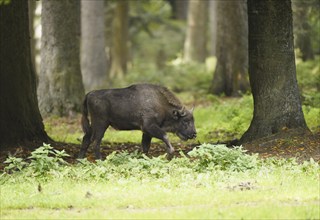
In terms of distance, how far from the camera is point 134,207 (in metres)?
10.4

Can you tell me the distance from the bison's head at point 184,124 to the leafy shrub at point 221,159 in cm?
316

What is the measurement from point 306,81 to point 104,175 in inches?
662

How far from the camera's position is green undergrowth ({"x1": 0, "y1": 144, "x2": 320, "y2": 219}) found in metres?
10.0

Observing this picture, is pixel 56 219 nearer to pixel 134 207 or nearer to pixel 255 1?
pixel 134 207

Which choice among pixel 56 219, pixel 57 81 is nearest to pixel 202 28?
pixel 57 81

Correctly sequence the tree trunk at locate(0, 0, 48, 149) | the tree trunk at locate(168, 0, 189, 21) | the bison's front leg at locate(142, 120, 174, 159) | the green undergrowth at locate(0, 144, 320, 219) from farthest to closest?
the tree trunk at locate(168, 0, 189, 21) → the tree trunk at locate(0, 0, 48, 149) → the bison's front leg at locate(142, 120, 174, 159) → the green undergrowth at locate(0, 144, 320, 219)

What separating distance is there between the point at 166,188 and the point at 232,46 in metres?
17.3

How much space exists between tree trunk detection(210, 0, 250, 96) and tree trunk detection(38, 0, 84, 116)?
6067 mm

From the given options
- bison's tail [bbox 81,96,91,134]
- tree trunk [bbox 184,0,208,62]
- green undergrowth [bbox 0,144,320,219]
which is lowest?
green undergrowth [bbox 0,144,320,219]

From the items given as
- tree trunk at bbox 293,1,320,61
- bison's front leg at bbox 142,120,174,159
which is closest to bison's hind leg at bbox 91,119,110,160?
bison's front leg at bbox 142,120,174,159

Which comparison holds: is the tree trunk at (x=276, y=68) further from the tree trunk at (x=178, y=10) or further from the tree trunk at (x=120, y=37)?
the tree trunk at (x=178, y=10)

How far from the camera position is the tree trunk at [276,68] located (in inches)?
623

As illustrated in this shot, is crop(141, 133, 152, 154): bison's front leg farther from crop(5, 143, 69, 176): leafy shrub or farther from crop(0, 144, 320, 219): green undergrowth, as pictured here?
crop(5, 143, 69, 176): leafy shrub

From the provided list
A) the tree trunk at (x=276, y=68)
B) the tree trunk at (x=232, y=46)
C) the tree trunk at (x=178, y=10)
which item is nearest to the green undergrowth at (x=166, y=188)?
the tree trunk at (x=276, y=68)
